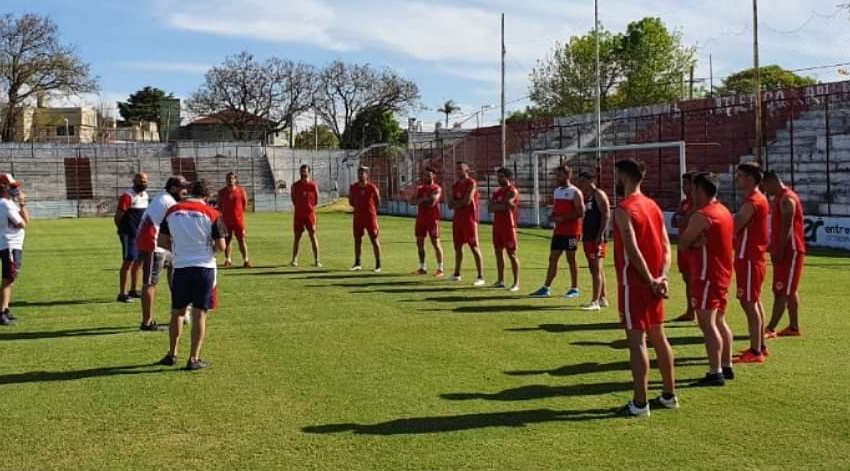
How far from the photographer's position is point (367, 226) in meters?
16.3

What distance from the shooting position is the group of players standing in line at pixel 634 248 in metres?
6.35

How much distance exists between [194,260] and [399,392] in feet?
7.59

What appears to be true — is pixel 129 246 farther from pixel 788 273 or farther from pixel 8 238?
pixel 788 273

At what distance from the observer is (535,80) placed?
64562mm

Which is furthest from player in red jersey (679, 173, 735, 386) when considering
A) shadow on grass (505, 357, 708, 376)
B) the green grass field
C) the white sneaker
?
the white sneaker

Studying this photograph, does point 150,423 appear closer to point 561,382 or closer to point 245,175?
point 561,382

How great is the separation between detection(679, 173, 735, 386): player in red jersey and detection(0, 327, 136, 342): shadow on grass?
6376 millimetres

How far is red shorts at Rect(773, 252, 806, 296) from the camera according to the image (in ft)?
30.3

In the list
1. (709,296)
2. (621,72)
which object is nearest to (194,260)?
(709,296)

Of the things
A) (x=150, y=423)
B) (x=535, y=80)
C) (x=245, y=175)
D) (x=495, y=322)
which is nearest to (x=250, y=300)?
(x=495, y=322)

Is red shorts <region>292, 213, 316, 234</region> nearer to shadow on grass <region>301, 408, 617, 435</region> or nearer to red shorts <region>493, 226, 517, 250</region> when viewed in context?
red shorts <region>493, 226, 517, 250</region>

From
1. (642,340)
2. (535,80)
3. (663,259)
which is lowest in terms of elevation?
(642,340)

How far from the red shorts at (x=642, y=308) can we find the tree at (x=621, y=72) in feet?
183

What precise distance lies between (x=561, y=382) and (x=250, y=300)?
636 cm
